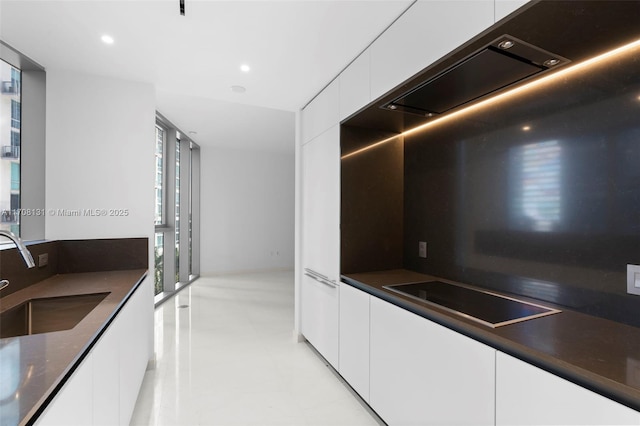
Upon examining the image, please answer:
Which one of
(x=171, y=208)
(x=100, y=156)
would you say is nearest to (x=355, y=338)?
(x=100, y=156)

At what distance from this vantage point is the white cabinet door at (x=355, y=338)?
6.36 feet

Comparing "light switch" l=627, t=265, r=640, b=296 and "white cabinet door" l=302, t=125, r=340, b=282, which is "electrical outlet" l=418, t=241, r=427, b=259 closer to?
"white cabinet door" l=302, t=125, r=340, b=282

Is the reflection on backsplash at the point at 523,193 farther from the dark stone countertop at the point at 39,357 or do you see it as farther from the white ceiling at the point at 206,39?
the dark stone countertop at the point at 39,357

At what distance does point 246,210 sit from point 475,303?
5.87 metres

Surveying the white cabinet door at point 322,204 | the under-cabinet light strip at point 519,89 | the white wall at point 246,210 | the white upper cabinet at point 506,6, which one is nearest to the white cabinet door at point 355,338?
the white cabinet door at point 322,204

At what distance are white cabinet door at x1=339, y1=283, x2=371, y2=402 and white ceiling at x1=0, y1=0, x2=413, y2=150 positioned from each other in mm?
1668

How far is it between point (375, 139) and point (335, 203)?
2.00ft

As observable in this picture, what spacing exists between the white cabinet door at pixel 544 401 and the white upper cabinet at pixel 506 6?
4.01 feet

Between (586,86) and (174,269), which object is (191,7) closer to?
(586,86)

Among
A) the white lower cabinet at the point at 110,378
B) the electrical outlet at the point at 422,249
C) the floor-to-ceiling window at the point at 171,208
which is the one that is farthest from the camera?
the floor-to-ceiling window at the point at 171,208

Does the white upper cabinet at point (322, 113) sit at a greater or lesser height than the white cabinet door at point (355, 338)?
greater

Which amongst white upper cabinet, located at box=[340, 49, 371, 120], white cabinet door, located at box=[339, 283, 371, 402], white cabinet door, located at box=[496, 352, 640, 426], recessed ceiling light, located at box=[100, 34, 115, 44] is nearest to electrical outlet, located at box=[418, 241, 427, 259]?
white cabinet door, located at box=[339, 283, 371, 402]

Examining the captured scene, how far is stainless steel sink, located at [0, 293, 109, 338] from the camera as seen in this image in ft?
5.01

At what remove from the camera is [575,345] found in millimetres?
→ 997
